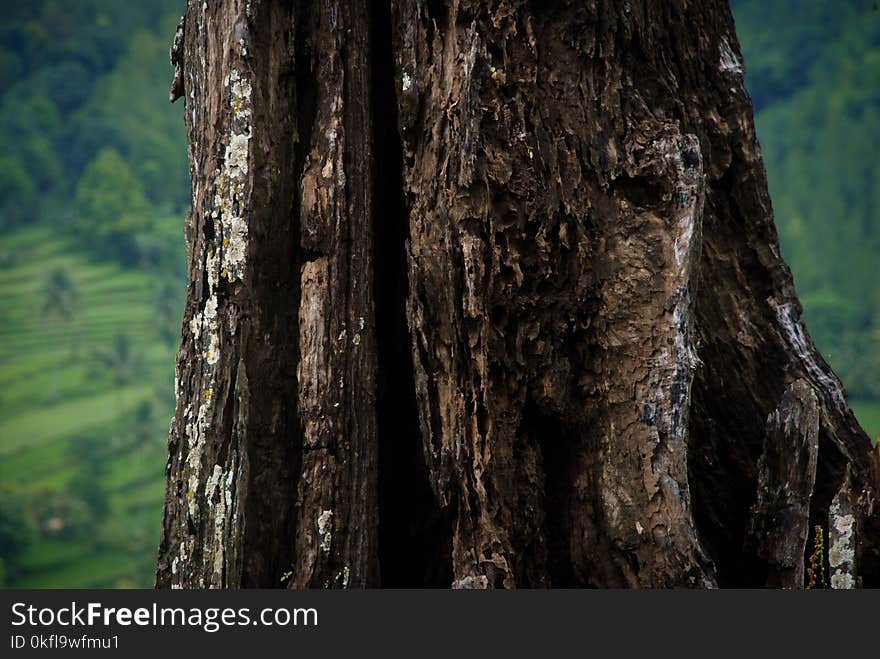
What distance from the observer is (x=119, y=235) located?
356 inches

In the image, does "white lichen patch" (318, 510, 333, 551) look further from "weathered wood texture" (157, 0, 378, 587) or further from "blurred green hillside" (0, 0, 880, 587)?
"blurred green hillside" (0, 0, 880, 587)

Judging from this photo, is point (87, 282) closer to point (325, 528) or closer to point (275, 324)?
point (275, 324)

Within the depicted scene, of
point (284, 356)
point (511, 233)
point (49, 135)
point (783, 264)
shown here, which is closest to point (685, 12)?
point (783, 264)

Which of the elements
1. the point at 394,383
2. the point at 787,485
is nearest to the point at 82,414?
the point at 394,383

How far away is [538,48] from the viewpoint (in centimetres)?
286

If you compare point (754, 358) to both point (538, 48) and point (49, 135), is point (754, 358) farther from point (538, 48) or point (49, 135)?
point (49, 135)

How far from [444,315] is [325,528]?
72cm

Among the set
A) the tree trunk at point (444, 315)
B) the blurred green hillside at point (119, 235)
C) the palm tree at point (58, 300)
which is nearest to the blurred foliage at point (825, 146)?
the blurred green hillside at point (119, 235)

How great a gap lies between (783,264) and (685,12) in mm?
999

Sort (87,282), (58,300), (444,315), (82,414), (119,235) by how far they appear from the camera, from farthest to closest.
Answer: (119,235) → (87,282) → (58,300) → (82,414) → (444,315)

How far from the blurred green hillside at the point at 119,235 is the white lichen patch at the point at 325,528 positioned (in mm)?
5320

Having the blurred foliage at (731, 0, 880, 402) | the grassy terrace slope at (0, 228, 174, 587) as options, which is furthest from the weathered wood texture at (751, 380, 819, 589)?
the grassy terrace slope at (0, 228, 174, 587)

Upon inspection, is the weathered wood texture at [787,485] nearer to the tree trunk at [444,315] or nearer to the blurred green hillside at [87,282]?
the tree trunk at [444,315]

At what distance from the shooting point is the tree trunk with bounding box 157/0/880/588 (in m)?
2.69
